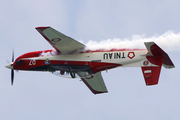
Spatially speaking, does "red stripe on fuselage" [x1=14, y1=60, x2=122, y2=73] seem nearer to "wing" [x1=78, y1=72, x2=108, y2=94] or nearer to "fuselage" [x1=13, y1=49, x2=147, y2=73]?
"fuselage" [x1=13, y1=49, x2=147, y2=73]

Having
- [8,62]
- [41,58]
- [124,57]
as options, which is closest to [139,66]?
[124,57]

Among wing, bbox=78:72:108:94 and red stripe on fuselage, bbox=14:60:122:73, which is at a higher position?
red stripe on fuselage, bbox=14:60:122:73

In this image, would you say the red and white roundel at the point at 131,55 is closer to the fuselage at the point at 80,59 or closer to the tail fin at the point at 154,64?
the fuselage at the point at 80,59

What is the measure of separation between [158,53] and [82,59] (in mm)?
5965

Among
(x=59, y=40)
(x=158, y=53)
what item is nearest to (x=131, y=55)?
(x=158, y=53)

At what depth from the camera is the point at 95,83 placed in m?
32.8

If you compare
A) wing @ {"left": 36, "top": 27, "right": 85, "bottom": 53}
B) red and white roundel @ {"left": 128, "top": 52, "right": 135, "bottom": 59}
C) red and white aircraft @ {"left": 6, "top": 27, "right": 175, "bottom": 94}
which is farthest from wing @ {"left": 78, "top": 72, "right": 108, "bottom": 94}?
red and white roundel @ {"left": 128, "top": 52, "right": 135, "bottom": 59}

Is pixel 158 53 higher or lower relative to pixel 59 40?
lower

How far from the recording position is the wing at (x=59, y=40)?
1059 inches

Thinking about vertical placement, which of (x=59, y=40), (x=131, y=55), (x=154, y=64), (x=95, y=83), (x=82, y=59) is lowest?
(x=95, y=83)

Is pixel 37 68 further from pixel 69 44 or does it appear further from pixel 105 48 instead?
pixel 105 48

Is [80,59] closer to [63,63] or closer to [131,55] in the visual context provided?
[63,63]

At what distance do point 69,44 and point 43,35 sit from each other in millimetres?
2125

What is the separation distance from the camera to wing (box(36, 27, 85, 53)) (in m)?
26.9
